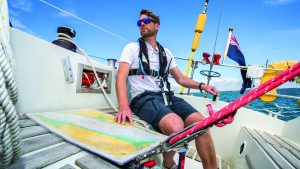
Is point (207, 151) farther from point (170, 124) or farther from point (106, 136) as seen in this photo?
point (106, 136)

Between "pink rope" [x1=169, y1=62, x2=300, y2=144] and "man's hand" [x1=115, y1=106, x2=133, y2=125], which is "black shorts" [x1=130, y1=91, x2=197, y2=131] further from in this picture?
"pink rope" [x1=169, y1=62, x2=300, y2=144]

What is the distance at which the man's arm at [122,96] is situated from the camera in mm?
1791

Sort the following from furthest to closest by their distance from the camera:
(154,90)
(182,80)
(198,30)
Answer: (198,30)
(182,80)
(154,90)

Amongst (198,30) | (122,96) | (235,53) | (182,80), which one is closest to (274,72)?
(235,53)

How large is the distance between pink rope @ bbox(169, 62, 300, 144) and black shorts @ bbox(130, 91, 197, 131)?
2.60 ft

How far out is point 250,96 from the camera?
2.87 ft

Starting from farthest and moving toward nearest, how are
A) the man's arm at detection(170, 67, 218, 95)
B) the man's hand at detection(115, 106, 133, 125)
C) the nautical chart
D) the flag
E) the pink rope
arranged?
the flag → the man's arm at detection(170, 67, 218, 95) → the man's hand at detection(115, 106, 133, 125) → the nautical chart → the pink rope

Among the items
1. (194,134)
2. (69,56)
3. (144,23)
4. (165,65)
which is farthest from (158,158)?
(144,23)

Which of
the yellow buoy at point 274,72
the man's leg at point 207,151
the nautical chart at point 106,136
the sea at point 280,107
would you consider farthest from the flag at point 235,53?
the nautical chart at point 106,136

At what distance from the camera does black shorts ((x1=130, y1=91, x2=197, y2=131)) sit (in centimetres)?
186

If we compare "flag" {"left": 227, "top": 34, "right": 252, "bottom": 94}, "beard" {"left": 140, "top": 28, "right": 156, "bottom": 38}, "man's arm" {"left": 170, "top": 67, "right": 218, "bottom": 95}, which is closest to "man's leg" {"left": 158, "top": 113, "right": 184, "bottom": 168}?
"man's arm" {"left": 170, "top": 67, "right": 218, "bottom": 95}

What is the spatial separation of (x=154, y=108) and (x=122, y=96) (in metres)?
0.36

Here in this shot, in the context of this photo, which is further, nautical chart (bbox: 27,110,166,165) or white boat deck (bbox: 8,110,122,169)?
nautical chart (bbox: 27,110,166,165)

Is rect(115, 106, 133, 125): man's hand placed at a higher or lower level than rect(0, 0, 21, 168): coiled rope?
lower
